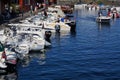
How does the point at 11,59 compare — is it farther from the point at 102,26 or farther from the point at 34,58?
the point at 102,26


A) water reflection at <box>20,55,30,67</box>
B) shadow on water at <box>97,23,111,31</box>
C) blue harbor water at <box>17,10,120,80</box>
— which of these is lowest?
shadow on water at <box>97,23,111,31</box>

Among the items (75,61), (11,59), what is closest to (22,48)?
(75,61)

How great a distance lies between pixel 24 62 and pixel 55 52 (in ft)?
25.8

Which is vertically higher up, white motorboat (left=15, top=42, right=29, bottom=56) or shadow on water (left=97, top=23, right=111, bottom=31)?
white motorboat (left=15, top=42, right=29, bottom=56)

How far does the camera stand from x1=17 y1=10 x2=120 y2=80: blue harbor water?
3125cm

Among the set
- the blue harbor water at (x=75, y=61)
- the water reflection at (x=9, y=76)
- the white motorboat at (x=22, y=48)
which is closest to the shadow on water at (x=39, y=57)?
the blue harbor water at (x=75, y=61)

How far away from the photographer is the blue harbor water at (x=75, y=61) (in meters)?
31.2

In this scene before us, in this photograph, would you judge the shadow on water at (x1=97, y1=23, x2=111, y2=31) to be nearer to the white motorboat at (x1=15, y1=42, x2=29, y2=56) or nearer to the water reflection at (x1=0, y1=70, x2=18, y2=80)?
the white motorboat at (x1=15, y1=42, x2=29, y2=56)

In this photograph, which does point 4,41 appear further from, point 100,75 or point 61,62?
point 100,75

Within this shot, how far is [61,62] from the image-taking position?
37.1 meters

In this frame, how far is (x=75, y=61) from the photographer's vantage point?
37844 mm

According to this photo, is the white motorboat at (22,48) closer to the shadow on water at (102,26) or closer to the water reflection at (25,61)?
the water reflection at (25,61)

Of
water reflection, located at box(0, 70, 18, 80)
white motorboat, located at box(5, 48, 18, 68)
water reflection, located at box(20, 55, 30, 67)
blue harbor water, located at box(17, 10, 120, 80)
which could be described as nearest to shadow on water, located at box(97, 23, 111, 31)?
blue harbor water, located at box(17, 10, 120, 80)

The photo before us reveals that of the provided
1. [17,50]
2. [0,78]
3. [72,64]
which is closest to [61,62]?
[72,64]
